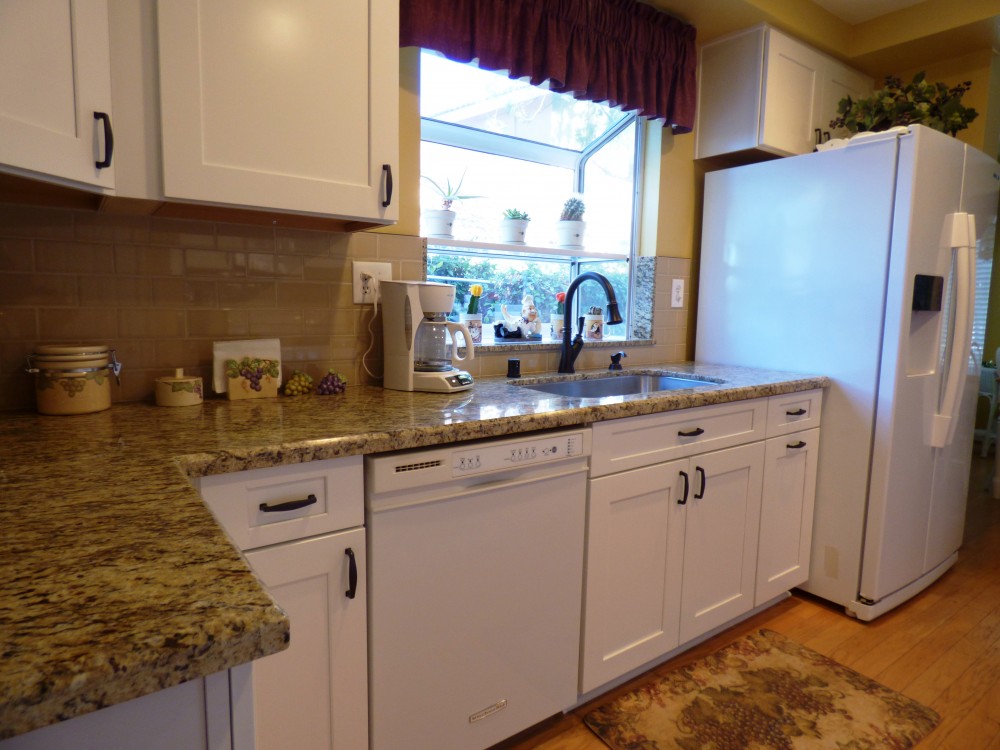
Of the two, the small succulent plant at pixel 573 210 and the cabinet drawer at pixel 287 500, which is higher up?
the small succulent plant at pixel 573 210

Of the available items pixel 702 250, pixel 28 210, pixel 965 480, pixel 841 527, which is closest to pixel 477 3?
pixel 28 210

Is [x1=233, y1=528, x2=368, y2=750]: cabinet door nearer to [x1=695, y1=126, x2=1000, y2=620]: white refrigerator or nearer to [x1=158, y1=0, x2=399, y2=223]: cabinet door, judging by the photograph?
[x1=158, y1=0, x2=399, y2=223]: cabinet door

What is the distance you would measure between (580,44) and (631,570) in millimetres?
1790

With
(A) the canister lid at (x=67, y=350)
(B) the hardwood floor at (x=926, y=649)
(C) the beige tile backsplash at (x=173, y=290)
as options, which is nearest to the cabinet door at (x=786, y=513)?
(B) the hardwood floor at (x=926, y=649)

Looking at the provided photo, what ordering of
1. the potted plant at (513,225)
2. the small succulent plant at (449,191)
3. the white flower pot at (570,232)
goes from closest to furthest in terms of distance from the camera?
1. the small succulent plant at (449,191)
2. the potted plant at (513,225)
3. the white flower pot at (570,232)

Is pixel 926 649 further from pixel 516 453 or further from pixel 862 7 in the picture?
pixel 862 7

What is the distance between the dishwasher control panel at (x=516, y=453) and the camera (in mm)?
1292

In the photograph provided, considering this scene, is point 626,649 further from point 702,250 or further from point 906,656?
point 702,250

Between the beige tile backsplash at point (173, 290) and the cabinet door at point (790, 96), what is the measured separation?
168 centimetres

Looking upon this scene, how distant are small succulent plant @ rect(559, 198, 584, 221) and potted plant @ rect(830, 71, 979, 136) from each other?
1138 millimetres

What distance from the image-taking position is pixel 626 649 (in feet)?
5.63

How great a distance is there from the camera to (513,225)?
7.38 ft

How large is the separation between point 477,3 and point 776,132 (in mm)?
1451

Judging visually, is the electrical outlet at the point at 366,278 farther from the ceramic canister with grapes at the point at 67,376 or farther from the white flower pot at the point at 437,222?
the ceramic canister with grapes at the point at 67,376
